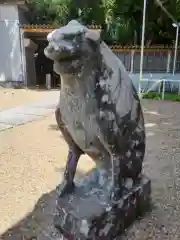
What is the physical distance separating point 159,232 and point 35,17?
13157mm

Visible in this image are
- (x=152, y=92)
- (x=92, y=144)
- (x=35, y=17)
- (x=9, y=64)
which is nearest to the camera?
(x=92, y=144)

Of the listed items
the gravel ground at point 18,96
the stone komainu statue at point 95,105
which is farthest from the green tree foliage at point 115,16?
the stone komainu statue at point 95,105

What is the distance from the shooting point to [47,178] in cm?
402

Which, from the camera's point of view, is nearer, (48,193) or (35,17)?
(48,193)

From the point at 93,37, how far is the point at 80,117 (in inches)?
22.7

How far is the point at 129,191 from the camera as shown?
263 cm

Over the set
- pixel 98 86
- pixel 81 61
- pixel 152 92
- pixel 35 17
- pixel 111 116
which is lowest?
pixel 152 92

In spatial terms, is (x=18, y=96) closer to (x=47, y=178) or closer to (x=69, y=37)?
(x=47, y=178)

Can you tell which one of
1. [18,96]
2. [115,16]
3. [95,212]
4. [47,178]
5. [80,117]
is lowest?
[18,96]

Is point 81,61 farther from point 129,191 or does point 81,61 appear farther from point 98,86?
point 129,191

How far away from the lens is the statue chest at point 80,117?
2234mm

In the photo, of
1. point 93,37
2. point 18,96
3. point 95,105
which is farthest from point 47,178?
point 18,96

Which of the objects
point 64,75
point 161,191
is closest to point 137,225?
point 161,191

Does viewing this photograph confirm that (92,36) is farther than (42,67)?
No
